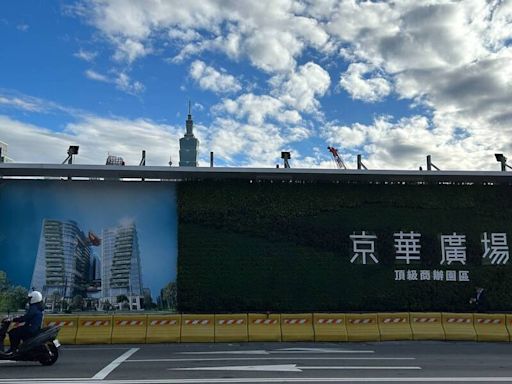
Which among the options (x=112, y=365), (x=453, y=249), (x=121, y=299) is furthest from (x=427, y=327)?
(x=121, y=299)

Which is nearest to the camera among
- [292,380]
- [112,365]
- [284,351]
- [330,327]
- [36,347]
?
[292,380]

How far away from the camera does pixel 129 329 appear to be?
16.3 meters

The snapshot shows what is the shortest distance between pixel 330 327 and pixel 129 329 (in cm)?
634

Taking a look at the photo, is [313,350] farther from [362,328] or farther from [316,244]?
[316,244]

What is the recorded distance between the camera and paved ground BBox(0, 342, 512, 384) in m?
9.66

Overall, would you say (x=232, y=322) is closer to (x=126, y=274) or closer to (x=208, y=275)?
(x=208, y=275)

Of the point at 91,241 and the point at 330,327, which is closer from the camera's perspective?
the point at 330,327

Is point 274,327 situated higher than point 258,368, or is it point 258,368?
point 274,327

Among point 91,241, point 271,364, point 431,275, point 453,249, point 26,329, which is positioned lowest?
point 271,364

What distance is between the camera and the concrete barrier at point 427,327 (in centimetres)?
1698

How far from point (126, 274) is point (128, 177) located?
3787mm

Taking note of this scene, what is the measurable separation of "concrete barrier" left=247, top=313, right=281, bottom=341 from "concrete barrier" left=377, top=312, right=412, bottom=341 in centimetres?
336

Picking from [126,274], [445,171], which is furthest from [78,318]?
[445,171]

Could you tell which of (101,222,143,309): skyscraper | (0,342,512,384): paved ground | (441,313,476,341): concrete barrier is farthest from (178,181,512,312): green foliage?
(0,342,512,384): paved ground
